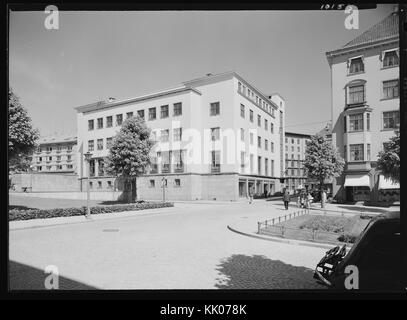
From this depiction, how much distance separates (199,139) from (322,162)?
1150 centimetres

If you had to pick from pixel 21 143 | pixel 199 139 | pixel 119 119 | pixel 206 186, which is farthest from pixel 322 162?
Answer: pixel 119 119

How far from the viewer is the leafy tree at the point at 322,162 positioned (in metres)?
17.1

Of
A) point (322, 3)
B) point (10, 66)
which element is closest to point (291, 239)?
point (322, 3)

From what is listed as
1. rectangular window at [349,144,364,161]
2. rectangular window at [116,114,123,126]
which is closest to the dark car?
rectangular window at [349,144,364,161]

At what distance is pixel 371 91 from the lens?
713 centimetres

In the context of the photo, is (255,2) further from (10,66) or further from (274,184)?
(274,184)

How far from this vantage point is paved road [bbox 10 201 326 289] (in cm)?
520

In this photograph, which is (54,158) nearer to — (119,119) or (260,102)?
(119,119)

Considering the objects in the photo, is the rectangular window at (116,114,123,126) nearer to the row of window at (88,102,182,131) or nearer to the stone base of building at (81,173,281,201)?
the row of window at (88,102,182,131)

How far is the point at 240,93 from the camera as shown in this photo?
29.7 metres

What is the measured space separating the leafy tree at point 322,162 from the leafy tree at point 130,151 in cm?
1572
